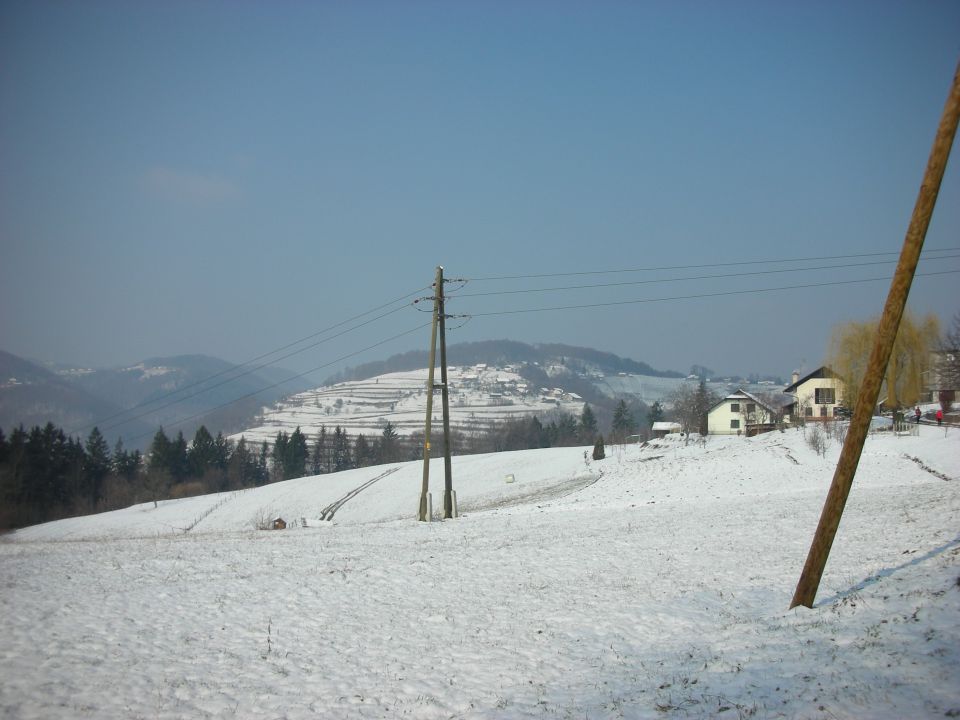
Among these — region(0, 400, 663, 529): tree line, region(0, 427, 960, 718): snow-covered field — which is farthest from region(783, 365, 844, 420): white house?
region(0, 427, 960, 718): snow-covered field

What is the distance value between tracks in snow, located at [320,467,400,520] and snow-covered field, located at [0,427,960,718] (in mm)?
29473

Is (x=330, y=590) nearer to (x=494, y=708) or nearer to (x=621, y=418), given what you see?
(x=494, y=708)

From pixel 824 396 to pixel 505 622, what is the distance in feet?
272

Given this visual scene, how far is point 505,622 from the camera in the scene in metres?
13.2

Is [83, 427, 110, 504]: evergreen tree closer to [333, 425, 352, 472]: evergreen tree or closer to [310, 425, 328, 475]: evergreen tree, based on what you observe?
[310, 425, 328, 475]: evergreen tree

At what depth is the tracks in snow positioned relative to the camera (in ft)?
179

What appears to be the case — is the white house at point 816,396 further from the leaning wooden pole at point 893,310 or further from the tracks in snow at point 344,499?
the leaning wooden pole at point 893,310

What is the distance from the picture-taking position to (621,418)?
487 ft

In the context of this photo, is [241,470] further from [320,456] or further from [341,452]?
[341,452]

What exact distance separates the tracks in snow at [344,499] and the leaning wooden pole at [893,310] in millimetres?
46491

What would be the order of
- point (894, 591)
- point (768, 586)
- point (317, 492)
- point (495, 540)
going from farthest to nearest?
point (317, 492) < point (495, 540) < point (768, 586) < point (894, 591)

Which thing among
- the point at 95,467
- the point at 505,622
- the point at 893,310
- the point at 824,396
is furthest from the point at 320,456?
the point at 893,310

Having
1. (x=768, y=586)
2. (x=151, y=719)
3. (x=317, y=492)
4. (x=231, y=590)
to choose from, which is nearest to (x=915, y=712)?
(x=768, y=586)

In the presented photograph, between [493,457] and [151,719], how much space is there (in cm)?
6640
